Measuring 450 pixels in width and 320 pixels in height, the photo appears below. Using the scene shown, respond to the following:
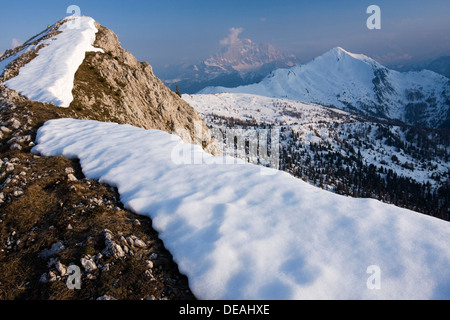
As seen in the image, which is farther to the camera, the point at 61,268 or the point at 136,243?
the point at 136,243

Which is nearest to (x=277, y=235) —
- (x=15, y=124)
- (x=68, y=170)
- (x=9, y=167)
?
(x=68, y=170)

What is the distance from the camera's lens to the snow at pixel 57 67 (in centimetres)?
2616

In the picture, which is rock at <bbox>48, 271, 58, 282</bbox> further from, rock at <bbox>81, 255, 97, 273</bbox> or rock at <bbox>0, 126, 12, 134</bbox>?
rock at <bbox>0, 126, 12, 134</bbox>

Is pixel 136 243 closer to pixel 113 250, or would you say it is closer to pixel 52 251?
pixel 113 250

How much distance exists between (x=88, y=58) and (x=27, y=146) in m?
28.8

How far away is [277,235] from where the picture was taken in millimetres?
8203

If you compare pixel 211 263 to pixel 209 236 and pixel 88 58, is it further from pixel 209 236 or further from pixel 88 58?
pixel 88 58

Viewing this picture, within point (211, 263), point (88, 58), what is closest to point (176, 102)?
point (88, 58)

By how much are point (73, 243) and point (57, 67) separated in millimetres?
34690

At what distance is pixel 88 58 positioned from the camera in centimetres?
3834

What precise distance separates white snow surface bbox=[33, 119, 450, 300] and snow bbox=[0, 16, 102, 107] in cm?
1943

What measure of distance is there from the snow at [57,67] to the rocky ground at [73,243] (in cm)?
1703

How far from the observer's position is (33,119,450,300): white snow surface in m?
6.51
